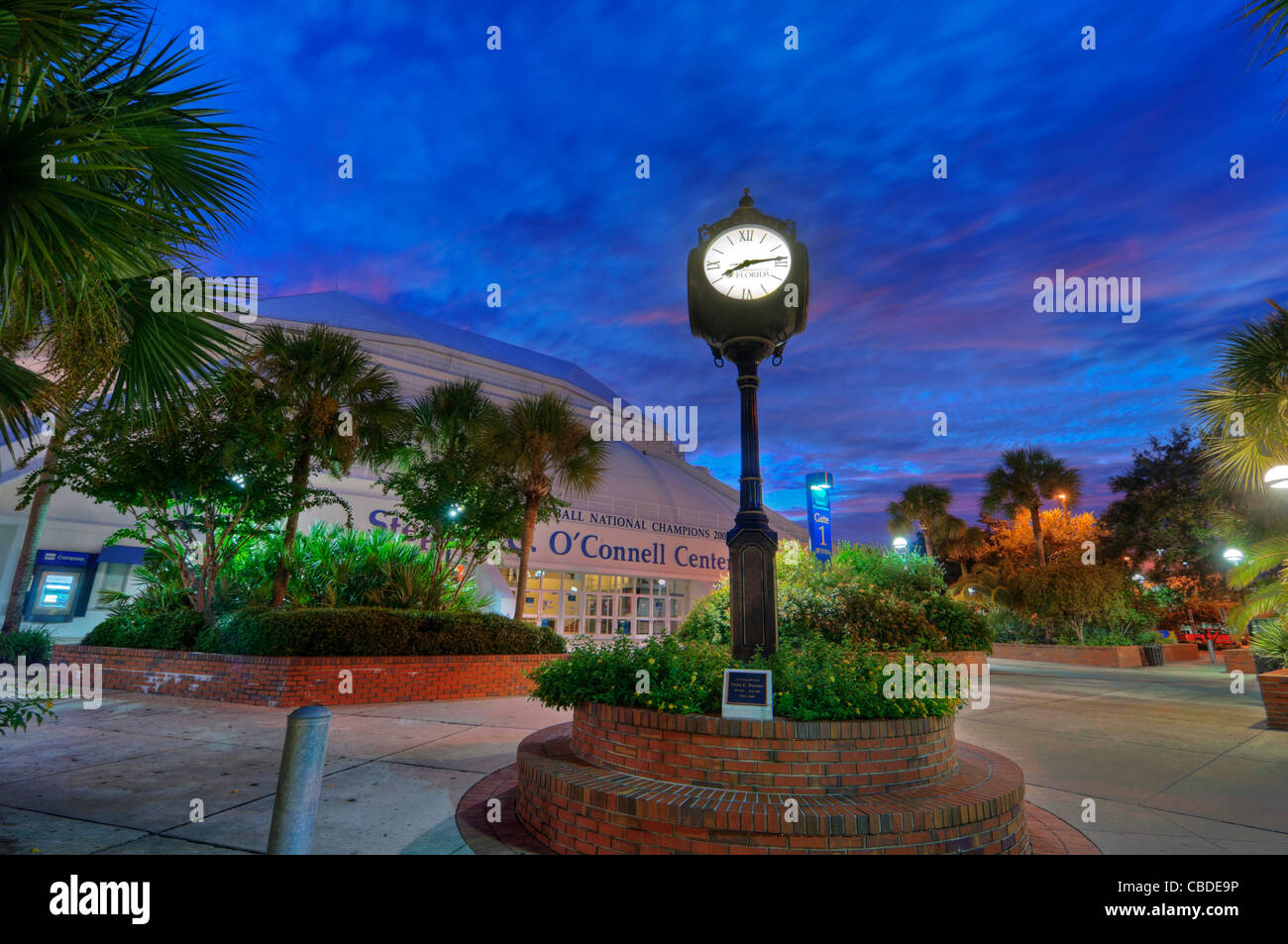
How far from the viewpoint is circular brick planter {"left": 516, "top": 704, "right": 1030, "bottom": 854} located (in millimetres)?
3375

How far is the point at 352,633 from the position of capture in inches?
414

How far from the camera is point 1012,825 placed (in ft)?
12.6

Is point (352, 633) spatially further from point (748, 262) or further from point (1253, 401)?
point (1253, 401)

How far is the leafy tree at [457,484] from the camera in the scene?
13727 mm

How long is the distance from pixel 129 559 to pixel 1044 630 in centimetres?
3183

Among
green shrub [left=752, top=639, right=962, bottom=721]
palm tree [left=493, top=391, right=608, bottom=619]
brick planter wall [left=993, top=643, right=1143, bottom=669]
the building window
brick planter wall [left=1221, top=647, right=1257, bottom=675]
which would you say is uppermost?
palm tree [left=493, top=391, right=608, bottom=619]

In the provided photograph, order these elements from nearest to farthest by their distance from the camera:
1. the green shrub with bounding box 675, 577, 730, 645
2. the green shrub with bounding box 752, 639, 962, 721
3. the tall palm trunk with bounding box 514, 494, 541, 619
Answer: the green shrub with bounding box 752, 639, 962, 721
the green shrub with bounding box 675, 577, 730, 645
the tall palm trunk with bounding box 514, 494, 541, 619

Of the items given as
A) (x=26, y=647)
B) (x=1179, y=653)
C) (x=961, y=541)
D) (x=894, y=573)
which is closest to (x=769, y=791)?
(x=894, y=573)

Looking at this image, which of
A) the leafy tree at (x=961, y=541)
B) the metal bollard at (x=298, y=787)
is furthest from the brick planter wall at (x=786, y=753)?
the leafy tree at (x=961, y=541)

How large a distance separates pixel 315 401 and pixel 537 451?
4702 millimetres

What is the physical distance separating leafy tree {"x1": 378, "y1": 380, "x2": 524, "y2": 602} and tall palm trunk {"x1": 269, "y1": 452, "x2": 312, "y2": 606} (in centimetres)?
212

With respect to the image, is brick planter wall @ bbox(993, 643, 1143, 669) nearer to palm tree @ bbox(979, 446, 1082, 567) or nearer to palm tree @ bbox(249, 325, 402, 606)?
palm tree @ bbox(979, 446, 1082, 567)

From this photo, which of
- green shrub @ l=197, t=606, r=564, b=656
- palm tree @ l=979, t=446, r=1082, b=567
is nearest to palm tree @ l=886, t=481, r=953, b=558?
palm tree @ l=979, t=446, r=1082, b=567
